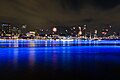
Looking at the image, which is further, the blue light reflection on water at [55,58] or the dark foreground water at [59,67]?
the blue light reflection on water at [55,58]

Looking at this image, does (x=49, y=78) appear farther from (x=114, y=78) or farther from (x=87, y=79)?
(x=114, y=78)

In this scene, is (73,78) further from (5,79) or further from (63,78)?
(5,79)

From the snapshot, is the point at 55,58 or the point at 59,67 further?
the point at 55,58

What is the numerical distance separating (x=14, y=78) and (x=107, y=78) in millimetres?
5866

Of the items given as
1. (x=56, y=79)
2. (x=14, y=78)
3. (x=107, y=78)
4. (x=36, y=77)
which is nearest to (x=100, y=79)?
(x=107, y=78)

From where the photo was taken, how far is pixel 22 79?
14.4m

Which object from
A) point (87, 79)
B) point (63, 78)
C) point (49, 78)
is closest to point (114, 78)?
point (87, 79)

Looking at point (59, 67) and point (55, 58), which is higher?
point (59, 67)

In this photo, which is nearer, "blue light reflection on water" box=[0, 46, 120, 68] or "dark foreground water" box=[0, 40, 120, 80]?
"dark foreground water" box=[0, 40, 120, 80]

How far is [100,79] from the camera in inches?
563

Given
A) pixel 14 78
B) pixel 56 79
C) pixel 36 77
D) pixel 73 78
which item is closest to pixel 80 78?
pixel 73 78

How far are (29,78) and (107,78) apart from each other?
4.92 metres

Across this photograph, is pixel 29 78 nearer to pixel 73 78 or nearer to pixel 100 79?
pixel 73 78

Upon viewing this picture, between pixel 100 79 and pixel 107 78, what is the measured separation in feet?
1.83
